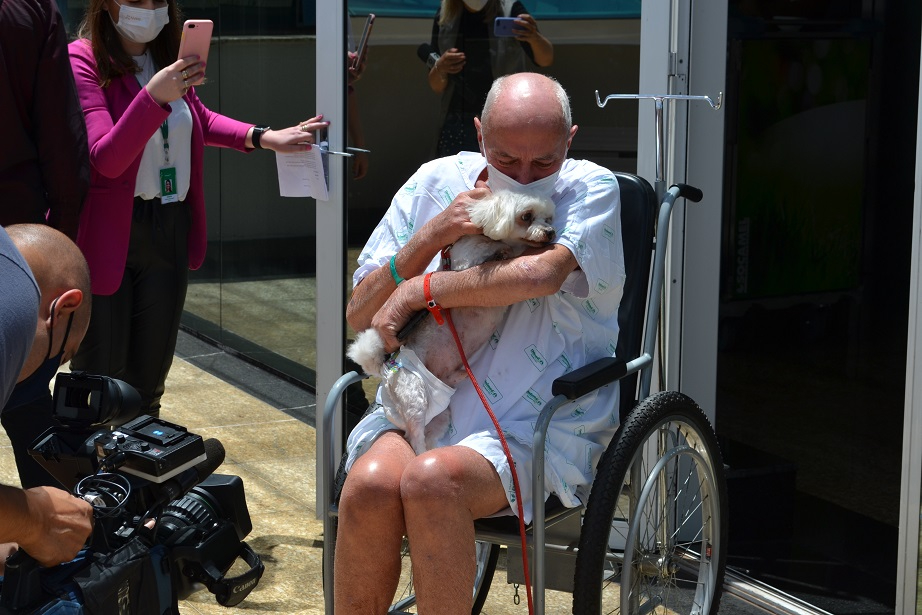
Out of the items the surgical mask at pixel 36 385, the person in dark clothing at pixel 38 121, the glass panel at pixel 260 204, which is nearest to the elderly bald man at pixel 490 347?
the surgical mask at pixel 36 385

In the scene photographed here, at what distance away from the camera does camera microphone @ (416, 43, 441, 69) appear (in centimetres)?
405

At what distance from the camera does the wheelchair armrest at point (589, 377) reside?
2.57 metres

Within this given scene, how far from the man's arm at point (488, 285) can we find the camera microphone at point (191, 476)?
639mm

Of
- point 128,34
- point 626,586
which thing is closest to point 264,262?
point 128,34

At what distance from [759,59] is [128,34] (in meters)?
2.88

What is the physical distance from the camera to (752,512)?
156 inches

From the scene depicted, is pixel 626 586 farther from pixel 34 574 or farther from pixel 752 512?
pixel 752 512

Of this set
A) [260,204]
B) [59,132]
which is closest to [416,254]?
[59,132]

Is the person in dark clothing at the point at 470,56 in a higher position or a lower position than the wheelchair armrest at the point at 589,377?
higher

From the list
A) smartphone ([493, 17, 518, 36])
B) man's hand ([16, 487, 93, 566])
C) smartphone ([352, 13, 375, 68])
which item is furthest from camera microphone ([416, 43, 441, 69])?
man's hand ([16, 487, 93, 566])

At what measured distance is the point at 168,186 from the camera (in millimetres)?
3621

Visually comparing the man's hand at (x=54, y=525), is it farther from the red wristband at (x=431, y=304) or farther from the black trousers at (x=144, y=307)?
the black trousers at (x=144, y=307)

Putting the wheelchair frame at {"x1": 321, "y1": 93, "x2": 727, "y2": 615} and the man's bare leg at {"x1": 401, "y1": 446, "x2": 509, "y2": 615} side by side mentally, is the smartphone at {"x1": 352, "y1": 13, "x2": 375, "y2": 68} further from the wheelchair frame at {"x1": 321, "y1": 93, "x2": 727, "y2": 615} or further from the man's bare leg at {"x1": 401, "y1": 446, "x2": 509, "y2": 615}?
the man's bare leg at {"x1": 401, "y1": 446, "x2": 509, "y2": 615}

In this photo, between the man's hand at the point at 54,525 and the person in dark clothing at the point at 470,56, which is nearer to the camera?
the man's hand at the point at 54,525
